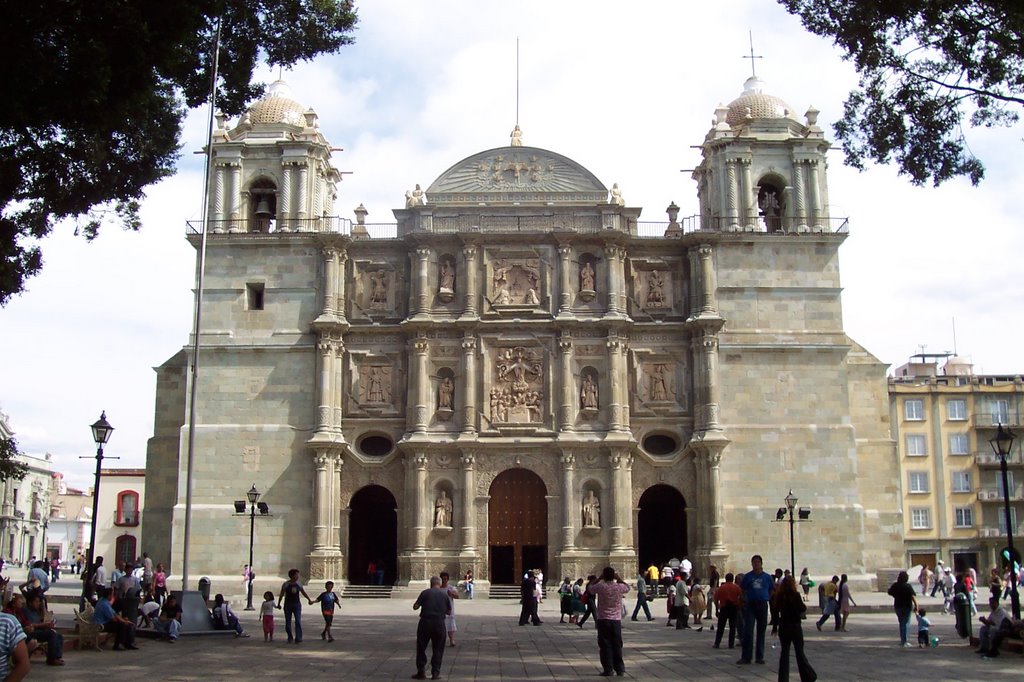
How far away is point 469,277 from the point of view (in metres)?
43.4

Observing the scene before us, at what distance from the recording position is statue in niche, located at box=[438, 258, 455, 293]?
43.6 m

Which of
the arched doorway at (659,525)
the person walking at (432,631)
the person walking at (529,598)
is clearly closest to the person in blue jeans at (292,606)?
the person walking at (432,631)

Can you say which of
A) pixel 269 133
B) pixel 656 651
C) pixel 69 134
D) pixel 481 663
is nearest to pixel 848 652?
pixel 656 651

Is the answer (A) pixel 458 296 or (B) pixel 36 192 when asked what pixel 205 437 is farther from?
(B) pixel 36 192

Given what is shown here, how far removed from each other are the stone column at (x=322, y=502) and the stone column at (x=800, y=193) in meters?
20.7

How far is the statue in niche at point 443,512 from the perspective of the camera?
137 ft

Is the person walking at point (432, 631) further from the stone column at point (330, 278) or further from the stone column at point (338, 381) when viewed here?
the stone column at point (330, 278)

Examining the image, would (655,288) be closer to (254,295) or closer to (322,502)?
(322,502)

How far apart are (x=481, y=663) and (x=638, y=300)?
87.5 ft

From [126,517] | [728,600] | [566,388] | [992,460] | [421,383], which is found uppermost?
[421,383]

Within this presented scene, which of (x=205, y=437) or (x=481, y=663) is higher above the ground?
(x=205, y=437)

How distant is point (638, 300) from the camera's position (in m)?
44.3

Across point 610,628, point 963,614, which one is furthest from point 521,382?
point 610,628

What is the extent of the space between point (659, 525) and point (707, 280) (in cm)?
1008
